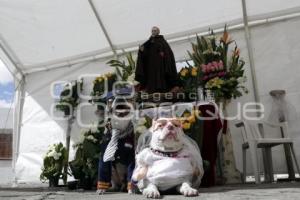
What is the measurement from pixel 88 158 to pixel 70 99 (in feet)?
5.81

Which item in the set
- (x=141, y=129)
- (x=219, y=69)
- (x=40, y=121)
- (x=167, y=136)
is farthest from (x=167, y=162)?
(x=40, y=121)

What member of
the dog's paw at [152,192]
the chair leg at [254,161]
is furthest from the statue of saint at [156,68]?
the dog's paw at [152,192]

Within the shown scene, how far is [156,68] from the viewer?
3.93m

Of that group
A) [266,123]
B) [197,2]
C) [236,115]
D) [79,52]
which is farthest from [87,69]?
[266,123]

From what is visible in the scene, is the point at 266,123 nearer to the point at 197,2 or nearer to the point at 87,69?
the point at 197,2

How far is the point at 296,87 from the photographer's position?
4.26m

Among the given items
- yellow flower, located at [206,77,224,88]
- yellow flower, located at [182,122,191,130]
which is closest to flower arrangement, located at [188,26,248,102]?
yellow flower, located at [206,77,224,88]

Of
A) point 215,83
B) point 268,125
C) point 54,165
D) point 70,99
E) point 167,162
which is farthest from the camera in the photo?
point 70,99

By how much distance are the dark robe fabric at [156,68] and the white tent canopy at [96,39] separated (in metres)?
0.84

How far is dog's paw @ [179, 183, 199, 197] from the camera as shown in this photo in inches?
86.7

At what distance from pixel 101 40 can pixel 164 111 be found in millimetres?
2184

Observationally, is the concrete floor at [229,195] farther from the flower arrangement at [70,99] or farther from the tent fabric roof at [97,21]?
the flower arrangement at [70,99]

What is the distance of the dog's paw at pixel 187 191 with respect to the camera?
2.20m

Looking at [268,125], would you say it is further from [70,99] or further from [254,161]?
[70,99]
